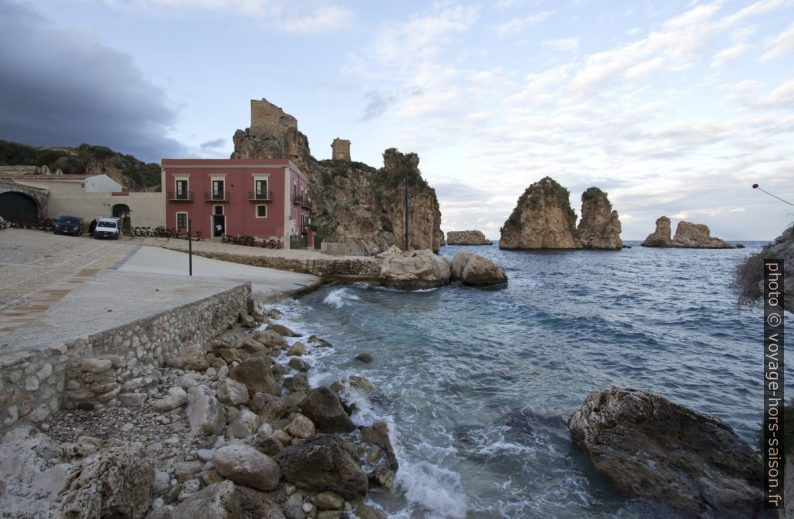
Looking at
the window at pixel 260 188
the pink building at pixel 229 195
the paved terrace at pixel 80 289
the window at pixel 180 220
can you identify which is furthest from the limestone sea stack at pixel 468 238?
the paved terrace at pixel 80 289

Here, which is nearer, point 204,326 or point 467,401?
point 467,401

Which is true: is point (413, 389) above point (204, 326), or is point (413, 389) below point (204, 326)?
below

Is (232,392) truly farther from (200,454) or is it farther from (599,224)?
(599,224)

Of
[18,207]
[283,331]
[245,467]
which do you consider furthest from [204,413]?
Answer: [18,207]

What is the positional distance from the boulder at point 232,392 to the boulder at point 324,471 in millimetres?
1795

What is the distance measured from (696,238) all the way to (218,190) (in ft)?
414

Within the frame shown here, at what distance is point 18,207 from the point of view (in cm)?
2844

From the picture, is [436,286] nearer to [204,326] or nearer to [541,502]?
[204,326]

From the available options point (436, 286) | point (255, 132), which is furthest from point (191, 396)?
point (255, 132)

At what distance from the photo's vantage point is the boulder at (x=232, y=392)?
6.35m

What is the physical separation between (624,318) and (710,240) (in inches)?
4824

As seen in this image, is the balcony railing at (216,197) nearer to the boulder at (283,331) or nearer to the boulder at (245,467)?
the boulder at (283,331)

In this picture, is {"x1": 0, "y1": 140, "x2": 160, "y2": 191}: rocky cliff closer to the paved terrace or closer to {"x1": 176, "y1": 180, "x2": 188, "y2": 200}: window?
{"x1": 176, "y1": 180, "x2": 188, "y2": 200}: window

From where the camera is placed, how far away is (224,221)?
31375 millimetres
